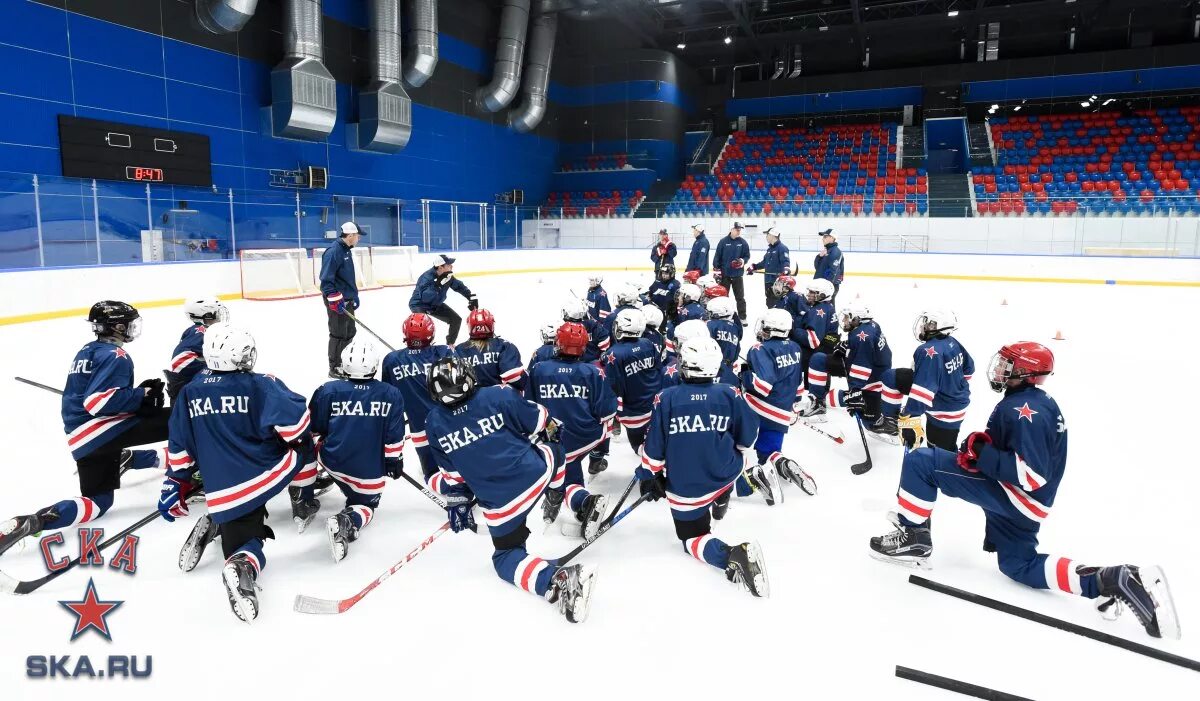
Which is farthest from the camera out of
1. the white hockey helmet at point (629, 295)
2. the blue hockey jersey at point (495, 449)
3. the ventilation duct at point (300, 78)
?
the ventilation duct at point (300, 78)

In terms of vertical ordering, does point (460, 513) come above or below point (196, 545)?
above

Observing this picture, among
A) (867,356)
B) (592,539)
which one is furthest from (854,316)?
(592,539)

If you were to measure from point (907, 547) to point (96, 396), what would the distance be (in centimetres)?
374

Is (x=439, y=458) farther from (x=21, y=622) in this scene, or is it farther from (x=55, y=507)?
(x=55, y=507)

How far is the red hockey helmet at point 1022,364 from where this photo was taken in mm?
Result: 2783

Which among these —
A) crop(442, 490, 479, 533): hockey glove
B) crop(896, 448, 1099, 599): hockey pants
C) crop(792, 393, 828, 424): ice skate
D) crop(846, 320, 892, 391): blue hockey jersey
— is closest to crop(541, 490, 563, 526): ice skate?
crop(442, 490, 479, 533): hockey glove

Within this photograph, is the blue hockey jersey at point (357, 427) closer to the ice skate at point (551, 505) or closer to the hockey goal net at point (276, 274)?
the ice skate at point (551, 505)

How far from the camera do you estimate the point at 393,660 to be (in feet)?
8.13

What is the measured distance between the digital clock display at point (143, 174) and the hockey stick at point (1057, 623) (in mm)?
14882

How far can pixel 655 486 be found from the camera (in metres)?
3.17

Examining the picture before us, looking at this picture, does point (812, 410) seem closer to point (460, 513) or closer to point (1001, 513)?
point (1001, 513)

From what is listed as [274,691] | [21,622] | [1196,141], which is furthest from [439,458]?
[1196,141]

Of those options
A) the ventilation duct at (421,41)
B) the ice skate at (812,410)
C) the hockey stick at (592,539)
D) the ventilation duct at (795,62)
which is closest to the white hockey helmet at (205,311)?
the hockey stick at (592,539)

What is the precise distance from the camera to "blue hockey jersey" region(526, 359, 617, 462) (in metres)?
3.61
